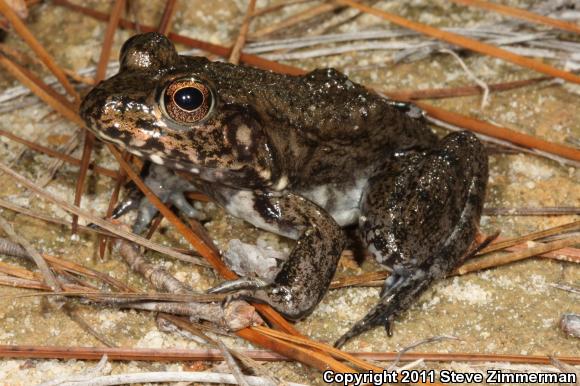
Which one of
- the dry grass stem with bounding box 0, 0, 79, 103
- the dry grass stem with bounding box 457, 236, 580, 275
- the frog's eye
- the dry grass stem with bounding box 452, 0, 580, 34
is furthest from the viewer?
the dry grass stem with bounding box 452, 0, 580, 34

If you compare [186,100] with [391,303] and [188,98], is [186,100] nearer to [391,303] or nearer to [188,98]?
[188,98]

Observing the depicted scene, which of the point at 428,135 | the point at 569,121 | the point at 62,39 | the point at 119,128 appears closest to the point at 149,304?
the point at 119,128

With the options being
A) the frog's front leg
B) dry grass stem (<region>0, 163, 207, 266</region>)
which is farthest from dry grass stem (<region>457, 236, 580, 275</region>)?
dry grass stem (<region>0, 163, 207, 266</region>)

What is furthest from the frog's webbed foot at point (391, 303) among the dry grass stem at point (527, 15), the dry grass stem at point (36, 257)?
the dry grass stem at point (527, 15)

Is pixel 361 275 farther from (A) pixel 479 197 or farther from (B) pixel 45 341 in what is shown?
(B) pixel 45 341

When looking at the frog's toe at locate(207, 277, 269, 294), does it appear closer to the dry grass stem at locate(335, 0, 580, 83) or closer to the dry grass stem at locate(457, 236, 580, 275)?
the dry grass stem at locate(457, 236, 580, 275)

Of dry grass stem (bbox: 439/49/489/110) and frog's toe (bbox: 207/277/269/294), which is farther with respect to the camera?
dry grass stem (bbox: 439/49/489/110)
